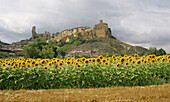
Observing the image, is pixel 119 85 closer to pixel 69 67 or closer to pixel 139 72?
pixel 139 72

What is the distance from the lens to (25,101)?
4.24 metres

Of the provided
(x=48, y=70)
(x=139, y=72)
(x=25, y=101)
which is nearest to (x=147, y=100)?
(x=139, y=72)

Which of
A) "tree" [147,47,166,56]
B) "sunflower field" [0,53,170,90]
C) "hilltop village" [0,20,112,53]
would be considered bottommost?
"sunflower field" [0,53,170,90]

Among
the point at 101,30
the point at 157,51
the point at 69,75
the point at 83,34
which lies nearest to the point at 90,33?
the point at 83,34

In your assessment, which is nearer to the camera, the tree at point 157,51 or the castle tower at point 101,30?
the tree at point 157,51

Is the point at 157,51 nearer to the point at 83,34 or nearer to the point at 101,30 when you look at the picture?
the point at 101,30

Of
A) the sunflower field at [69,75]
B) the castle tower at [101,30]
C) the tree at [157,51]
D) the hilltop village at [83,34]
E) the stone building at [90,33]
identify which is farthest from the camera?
the stone building at [90,33]

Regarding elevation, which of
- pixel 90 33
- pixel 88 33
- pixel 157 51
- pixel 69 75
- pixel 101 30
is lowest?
pixel 69 75

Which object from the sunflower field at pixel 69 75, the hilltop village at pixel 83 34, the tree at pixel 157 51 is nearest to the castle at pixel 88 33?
the hilltop village at pixel 83 34

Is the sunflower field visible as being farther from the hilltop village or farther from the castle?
the castle

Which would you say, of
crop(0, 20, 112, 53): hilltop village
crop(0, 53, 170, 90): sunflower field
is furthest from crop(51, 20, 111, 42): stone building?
crop(0, 53, 170, 90): sunflower field

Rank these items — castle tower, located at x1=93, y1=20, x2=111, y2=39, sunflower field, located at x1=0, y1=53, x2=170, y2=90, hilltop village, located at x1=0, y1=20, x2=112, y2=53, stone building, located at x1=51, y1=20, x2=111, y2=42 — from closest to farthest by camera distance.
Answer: sunflower field, located at x1=0, y1=53, x2=170, y2=90 < castle tower, located at x1=93, y1=20, x2=111, y2=39 < hilltop village, located at x1=0, y1=20, x2=112, y2=53 < stone building, located at x1=51, y1=20, x2=111, y2=42

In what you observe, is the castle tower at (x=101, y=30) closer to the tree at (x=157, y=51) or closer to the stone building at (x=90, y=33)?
the stone building at (x=90, y=33)

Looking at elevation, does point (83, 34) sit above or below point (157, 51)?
above
